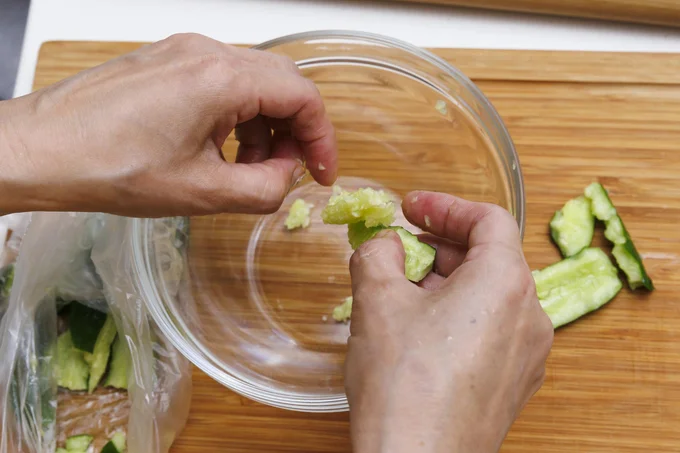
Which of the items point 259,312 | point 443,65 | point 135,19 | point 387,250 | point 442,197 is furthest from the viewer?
point 135,19

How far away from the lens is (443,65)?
159 centimetres

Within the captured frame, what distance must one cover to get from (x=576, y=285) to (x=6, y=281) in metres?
1.53

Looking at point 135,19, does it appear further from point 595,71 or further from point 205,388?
point 595,71

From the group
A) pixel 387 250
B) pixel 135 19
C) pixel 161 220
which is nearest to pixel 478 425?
pixel 387 250

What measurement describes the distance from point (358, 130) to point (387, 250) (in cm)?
76

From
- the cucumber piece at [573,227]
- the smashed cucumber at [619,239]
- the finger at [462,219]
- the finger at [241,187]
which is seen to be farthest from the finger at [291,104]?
the smashed cucumber at [619,239]

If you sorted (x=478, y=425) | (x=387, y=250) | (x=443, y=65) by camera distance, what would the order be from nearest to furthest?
(x=478, y=425) < (x=387, y=250) < (x=443, y=65)

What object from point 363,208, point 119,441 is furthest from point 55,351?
point 363,208

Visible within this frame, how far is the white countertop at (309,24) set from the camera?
1.97 metres

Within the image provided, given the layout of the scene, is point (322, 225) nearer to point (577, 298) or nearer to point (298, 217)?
point (298, 217)

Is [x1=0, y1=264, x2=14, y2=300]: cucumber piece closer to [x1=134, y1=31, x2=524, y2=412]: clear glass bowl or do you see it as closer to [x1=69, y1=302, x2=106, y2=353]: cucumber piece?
[x1=69, y1=302, x2=106, y2=353]: cucumber piece

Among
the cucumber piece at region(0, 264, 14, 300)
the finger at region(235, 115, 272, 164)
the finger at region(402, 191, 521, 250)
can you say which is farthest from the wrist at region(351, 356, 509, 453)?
the cucumber piece at region(0, 264, 14, 300)

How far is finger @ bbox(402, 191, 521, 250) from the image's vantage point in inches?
45.3

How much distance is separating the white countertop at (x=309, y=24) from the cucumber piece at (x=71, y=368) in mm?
859
